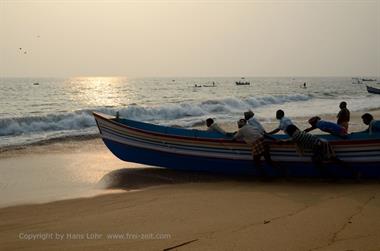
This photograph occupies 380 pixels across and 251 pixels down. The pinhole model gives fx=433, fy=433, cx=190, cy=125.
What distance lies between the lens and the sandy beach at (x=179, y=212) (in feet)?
16.8

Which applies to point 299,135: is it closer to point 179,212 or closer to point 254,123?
point 254,123

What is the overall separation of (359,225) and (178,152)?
5156mm

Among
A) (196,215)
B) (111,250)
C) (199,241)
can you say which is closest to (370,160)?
(196,215)

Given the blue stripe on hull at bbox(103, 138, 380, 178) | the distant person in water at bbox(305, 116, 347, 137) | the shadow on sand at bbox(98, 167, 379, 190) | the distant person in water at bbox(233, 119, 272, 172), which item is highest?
the distant person in water at bbox(305, 116, 347, 137)

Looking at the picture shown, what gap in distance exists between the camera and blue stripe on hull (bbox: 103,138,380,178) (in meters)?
8.52

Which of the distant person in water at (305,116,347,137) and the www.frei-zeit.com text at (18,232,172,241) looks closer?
the www.frei-zeit.com text at (18,232,172,241)

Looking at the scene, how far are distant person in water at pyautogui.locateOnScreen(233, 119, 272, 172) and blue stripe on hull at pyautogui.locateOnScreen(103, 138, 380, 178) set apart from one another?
21cm

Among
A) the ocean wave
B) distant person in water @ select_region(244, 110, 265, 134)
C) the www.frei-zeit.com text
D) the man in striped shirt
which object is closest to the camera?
the www.frei-zeit.com text

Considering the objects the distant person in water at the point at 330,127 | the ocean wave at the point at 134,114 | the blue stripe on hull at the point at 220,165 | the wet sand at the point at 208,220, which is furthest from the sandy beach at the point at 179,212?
the ocean wave at the point at 134,114

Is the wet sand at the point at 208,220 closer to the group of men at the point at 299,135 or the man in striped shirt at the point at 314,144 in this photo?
the man in striped shirt at the point at 314,144

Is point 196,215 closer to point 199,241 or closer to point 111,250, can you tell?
point 199,241

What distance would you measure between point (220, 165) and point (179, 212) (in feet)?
11.0

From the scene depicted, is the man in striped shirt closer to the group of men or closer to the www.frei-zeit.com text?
the group of men

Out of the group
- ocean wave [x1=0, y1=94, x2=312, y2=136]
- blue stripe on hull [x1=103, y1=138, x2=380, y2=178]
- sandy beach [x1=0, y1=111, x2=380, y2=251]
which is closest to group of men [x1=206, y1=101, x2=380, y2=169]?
blue stripe on hull [x1=103, y1=138, x2=380, y2=178]
